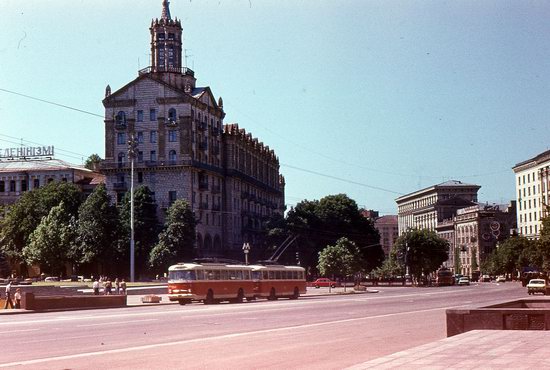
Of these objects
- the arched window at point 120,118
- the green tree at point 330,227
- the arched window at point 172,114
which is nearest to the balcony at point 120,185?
the arched window at point 120,118

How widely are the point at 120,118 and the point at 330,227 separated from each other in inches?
1357

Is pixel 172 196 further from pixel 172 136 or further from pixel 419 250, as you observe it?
pixel 419 250

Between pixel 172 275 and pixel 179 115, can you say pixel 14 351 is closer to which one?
pixel 172 275

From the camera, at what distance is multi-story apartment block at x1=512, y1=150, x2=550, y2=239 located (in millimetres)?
143750

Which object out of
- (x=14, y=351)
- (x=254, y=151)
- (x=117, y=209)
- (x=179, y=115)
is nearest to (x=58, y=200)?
(x=117, y=209)

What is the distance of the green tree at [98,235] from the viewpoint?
310 feet

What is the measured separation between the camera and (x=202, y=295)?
166ft

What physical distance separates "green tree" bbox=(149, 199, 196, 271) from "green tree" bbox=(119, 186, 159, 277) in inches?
107

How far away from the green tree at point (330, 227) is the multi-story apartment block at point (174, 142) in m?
9.50

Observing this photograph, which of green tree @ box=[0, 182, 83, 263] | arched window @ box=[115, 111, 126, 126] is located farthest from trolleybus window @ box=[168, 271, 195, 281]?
arched window @ box=[115, 111, 126, 126]

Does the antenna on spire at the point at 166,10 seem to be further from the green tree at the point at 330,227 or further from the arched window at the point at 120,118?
the green tree at the point at 330,227

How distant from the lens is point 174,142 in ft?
336

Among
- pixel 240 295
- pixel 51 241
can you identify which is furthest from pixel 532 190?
pixel 240 295

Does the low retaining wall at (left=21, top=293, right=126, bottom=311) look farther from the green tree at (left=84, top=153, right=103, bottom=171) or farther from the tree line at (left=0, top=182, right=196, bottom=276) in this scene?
the green tree at (left=84, top=153, right=103, bottom=171)
